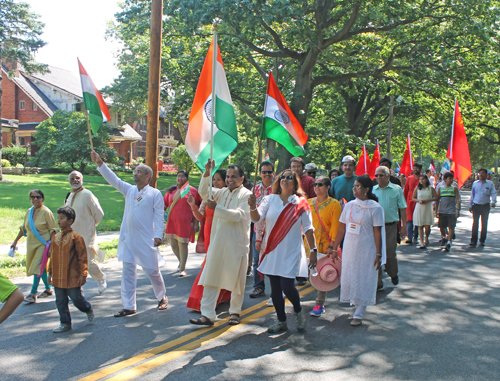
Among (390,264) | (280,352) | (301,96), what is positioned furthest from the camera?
(301,96)

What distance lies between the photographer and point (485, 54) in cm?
1830

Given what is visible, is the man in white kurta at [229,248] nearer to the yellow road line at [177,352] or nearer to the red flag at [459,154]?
the yellow road line at [177,352]

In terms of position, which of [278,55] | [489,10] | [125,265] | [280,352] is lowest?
[280,352]

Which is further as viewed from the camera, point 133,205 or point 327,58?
point 327,58

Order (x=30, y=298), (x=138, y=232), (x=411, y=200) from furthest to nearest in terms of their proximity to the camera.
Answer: (x=411, y=200), (x=30, y=298), (x=138, y=232)

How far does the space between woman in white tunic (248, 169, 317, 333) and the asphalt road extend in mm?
462

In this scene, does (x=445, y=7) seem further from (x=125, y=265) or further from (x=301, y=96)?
(x=125, y=265)

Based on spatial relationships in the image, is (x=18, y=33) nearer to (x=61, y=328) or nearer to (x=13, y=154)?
(x=13, y=154)

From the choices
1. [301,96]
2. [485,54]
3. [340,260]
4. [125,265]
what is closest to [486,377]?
[340,260]

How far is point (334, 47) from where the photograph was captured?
2147 cm

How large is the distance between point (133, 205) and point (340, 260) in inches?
111

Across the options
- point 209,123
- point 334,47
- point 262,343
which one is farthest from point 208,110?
point 334,47

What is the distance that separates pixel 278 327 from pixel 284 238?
104cm

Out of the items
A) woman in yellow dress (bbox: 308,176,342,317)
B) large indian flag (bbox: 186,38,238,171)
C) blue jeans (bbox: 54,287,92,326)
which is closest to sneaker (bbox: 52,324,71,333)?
blue jeans (bbox: 54,287,92,326)
